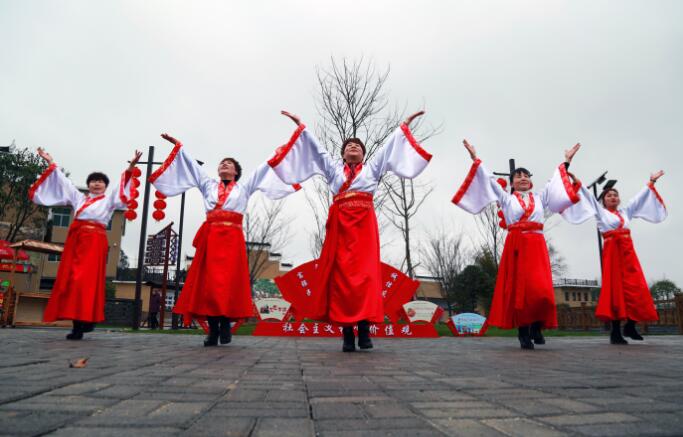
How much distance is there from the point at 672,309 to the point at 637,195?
42.4 feet

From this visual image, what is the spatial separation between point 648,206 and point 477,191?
3316 millimetres

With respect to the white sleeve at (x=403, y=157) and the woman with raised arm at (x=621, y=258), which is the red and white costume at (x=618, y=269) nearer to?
the woman with raised arm at (x=621, y=258)

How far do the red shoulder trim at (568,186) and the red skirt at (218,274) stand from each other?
397cm

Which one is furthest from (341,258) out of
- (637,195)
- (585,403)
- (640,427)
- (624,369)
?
(637,195)

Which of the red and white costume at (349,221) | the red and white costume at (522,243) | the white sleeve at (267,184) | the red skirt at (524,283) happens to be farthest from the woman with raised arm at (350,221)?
the red skirt at (524,283)

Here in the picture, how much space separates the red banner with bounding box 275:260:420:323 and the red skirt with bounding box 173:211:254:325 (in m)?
3.50

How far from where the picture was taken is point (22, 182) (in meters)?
23.9

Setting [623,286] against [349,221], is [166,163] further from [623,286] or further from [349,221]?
[623,286]

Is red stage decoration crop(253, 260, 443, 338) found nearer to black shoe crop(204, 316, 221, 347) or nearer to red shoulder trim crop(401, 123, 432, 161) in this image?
black shoe crop(204, 316, 221, 347)

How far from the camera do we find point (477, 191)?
577 cm

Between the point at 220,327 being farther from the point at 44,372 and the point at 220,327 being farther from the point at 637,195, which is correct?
the point at 637,195

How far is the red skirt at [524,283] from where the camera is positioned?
17.3ft

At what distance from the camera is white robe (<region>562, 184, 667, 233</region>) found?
6.54 m

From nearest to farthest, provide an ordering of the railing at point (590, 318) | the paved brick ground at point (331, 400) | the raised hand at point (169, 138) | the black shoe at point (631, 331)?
the paved brick ground at point (331, 400), the raised hand at point (169, 138), the black shoe at point (631, 331), the railing at point (590, 318)
